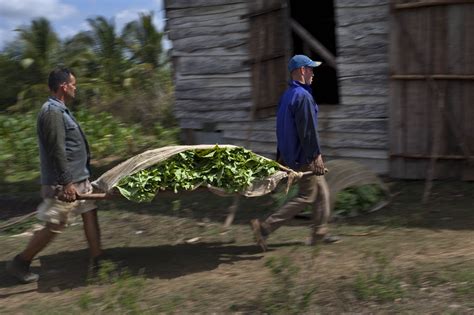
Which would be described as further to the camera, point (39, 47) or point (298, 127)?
point (39, 47)

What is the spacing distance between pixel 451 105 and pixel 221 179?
378 cm

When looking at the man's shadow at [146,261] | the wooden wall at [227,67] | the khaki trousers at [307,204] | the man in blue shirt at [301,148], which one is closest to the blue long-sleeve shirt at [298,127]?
the man in blue shirt at [301,148]

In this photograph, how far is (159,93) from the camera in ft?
55.8

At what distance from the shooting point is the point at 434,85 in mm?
8633

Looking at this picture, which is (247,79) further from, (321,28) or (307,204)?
(307,204)

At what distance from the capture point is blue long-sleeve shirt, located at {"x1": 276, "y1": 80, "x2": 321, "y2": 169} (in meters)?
6.38

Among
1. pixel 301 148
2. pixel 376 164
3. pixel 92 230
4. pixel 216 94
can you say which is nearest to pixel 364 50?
pixel 376 164

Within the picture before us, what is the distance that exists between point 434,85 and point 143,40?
11633 mm

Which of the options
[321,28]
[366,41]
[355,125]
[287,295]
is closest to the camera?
[287,295]

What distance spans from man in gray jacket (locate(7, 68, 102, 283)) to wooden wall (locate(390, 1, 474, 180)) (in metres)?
4.39

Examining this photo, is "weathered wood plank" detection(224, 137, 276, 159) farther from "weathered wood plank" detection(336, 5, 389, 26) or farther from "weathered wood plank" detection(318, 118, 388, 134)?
"weathered wood plank" detection(336, 5, 389, 26)

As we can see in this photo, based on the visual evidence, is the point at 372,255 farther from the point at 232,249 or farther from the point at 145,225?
the point at 145,225

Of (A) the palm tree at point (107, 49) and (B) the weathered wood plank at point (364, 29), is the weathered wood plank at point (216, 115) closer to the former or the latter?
(B) the weathered wood plank at point (364, 29)

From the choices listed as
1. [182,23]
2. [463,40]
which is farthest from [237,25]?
[463,40]
